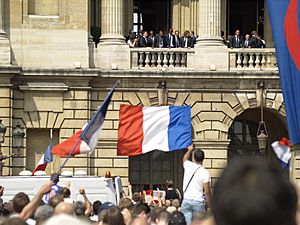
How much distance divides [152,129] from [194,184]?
1253 cm

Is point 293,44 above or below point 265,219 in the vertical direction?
above

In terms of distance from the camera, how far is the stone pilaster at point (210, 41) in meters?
43.1

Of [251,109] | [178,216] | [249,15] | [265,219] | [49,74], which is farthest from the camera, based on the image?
[249,15]

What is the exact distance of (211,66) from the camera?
43.0m

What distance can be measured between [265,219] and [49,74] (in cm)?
3820

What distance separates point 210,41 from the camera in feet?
142

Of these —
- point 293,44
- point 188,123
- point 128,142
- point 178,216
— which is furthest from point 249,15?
point 178,216

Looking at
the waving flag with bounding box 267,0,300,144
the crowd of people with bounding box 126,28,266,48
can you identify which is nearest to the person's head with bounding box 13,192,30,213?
the waving flag with bounding box 267,0,300,144

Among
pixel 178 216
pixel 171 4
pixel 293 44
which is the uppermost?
pixel 171 4

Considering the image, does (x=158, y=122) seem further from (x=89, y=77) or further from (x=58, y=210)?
(x=58, y=210)

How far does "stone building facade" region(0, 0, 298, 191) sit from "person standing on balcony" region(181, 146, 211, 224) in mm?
22590

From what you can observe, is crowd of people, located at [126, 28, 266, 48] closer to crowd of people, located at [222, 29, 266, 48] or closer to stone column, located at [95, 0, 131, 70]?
crowd of people, located at [222, 29, 266, 48]

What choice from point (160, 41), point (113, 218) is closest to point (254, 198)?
point (113, 218)

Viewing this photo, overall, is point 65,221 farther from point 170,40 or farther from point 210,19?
point 210,19
